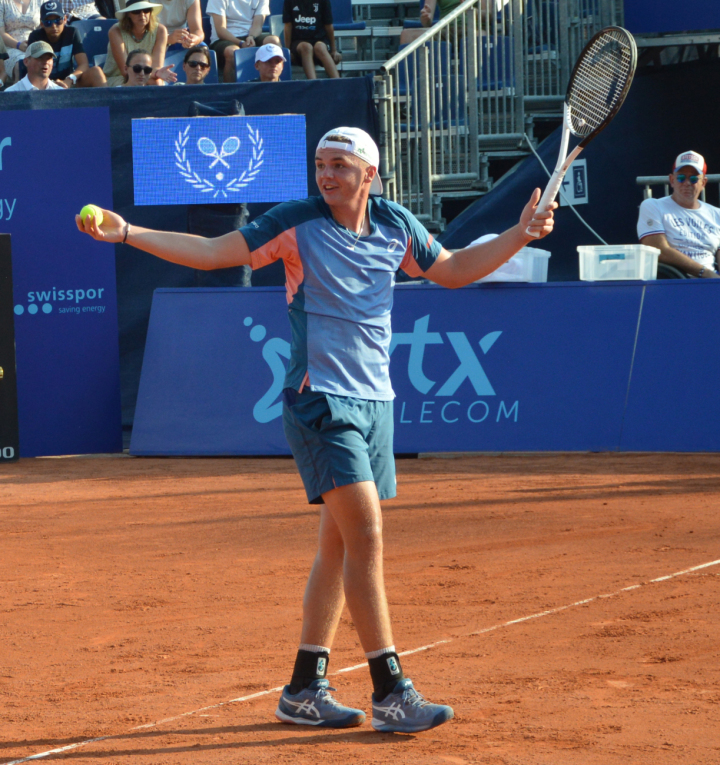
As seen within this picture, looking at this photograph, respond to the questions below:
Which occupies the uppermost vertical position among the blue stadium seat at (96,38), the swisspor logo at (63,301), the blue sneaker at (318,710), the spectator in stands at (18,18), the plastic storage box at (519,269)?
the spectator in stands at (18,18)

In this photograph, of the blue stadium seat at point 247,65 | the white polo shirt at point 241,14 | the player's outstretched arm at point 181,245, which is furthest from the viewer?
the white polo shirt at point 241,14

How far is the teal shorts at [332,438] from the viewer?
12.0 feet

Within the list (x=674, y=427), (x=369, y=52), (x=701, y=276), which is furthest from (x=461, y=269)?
(x=369, y=52)

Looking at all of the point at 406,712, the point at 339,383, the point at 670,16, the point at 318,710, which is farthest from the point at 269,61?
the point at 406,712

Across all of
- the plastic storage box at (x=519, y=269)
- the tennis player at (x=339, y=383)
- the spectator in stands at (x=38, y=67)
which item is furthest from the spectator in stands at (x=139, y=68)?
the tennis player at (x=339, y=383)

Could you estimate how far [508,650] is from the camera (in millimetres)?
4609

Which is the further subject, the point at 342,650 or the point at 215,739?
the point at 342,650

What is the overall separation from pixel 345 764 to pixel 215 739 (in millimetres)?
483

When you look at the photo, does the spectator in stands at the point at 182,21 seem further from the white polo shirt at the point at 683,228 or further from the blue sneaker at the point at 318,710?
the blue sneaker at the point at 318,710

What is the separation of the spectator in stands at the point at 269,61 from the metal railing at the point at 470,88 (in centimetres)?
107

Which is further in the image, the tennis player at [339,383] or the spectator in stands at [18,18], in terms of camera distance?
the spectator in stands at [18,18]

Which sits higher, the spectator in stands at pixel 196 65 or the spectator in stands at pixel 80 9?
the spectator in stands at pixel 80 9

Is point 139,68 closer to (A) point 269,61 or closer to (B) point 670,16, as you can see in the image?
(A) point 269,61

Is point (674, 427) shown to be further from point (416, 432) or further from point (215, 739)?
point (215, 739)
